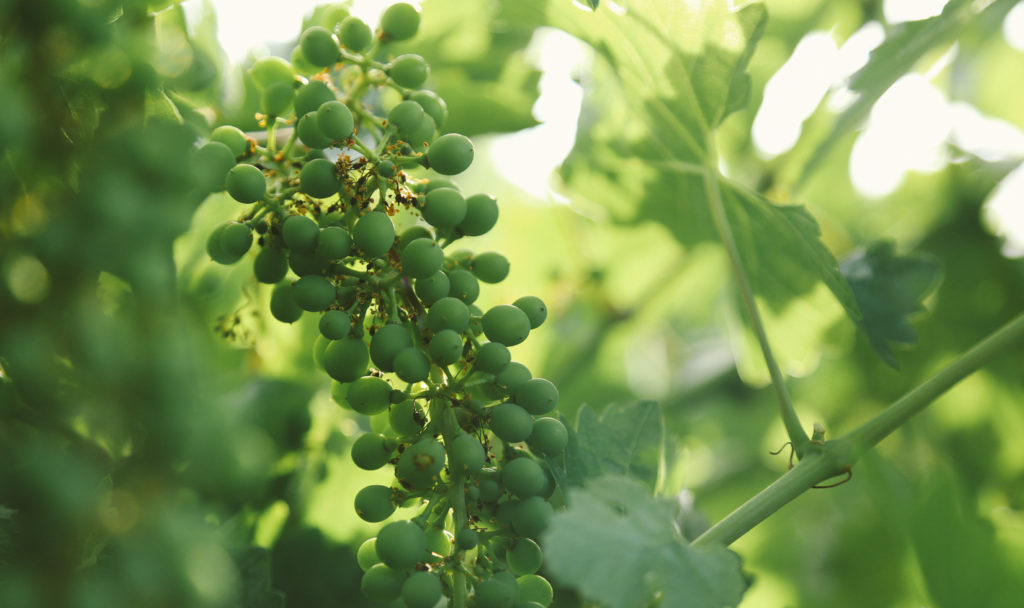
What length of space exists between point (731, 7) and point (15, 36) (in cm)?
56

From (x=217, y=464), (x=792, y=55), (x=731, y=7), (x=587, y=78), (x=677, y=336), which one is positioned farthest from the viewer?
(x=677, y=336)

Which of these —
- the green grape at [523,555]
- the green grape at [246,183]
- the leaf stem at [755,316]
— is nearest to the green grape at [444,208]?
the green grape at [246,183]

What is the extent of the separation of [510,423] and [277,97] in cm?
28

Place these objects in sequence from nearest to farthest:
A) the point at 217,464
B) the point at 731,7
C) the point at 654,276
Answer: the point at 217,464 < the point at 731,7 < the point at 654,276

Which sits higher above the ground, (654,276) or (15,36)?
(15,36)

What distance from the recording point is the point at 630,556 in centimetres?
45

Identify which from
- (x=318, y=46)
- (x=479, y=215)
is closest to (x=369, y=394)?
(x=479, y=215)

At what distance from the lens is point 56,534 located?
23 centimetres

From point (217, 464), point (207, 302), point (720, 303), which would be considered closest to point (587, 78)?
point (207, 302)

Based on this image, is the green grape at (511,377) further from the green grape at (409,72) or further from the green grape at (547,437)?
the green grape at (409,72)

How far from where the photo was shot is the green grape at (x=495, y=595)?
17.1 inches

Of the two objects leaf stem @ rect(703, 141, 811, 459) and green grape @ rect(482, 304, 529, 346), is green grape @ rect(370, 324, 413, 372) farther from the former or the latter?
leaf stem @ rect(703, 141, 811, 459)

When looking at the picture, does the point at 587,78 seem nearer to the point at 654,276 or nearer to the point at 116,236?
the point at 654,276

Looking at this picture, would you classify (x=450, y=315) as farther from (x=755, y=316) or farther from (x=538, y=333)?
(x=538, y=333)
